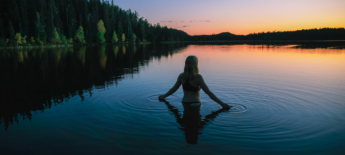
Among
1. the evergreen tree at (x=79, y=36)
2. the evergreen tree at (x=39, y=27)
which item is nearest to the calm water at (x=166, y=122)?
the evergreen tree at (x=39, y=27)

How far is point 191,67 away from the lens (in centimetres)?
686

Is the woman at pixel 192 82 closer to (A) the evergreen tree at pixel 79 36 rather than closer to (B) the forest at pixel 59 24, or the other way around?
(B) the forest at pixel 59 24

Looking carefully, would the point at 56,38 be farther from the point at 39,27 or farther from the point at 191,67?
the point at 191,67

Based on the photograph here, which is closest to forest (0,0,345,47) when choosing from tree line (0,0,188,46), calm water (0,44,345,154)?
tree line (0,0,188,46)

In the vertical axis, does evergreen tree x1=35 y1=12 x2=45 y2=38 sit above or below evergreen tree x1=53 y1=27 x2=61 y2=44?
above

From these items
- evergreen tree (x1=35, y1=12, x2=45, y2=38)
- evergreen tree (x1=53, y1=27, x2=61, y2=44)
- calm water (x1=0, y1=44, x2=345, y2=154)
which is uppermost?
evergreen tree (x1=35, y1=12, x2=45, y2=38)

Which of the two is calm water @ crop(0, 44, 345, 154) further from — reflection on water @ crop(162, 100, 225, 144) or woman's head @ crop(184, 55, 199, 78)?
woman's head @ crop(184, 55, 199, 78)

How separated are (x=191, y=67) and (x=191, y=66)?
0.03m

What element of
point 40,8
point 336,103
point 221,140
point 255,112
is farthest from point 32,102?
point 40,8

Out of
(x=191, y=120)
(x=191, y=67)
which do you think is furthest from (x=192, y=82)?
(x=191, y=120)

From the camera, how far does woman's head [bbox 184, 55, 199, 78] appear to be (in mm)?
6809

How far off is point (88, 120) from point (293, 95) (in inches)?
347

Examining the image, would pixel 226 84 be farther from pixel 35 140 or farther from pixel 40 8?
pixel 40 8

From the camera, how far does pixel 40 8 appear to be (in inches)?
3383
